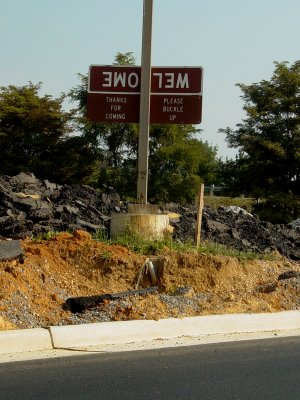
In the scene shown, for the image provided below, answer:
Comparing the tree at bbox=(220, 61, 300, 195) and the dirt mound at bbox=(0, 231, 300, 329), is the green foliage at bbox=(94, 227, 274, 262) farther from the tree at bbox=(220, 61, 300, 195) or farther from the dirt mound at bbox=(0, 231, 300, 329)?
the tree at bbox=(220, 61, 300, 195)

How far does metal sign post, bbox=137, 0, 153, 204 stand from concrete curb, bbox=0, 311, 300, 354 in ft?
10.9

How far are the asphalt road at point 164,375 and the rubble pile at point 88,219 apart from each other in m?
4.24

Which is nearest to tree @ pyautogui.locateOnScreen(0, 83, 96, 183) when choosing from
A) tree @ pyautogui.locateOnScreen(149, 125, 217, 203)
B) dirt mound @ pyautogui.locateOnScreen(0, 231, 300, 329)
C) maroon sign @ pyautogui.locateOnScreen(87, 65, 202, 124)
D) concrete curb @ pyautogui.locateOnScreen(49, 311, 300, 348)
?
tree @ pyautogui.locateOnScreen(149, 125, 217, 203)

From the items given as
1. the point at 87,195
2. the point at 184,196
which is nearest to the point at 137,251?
the point at 87,195

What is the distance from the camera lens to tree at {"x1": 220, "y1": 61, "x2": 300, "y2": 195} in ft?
99.7

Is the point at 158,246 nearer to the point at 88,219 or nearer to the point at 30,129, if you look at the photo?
the point at 88,219

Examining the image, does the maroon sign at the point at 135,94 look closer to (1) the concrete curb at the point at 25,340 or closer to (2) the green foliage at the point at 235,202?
(1) the concrete curb at the point at 25,340

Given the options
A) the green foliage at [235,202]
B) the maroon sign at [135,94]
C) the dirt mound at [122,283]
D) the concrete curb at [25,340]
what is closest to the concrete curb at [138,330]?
the concrete curb at [25,340]

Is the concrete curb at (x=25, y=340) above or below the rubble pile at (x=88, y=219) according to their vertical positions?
below

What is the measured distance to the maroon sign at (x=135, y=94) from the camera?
1089cm

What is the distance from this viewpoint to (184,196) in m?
30.5

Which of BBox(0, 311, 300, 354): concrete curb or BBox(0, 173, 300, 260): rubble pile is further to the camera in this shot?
BBox(0, 173, 300, 260): rubble pile

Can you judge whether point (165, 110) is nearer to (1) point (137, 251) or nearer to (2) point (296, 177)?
(1) point (137, 251)

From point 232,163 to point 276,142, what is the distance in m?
3.19
